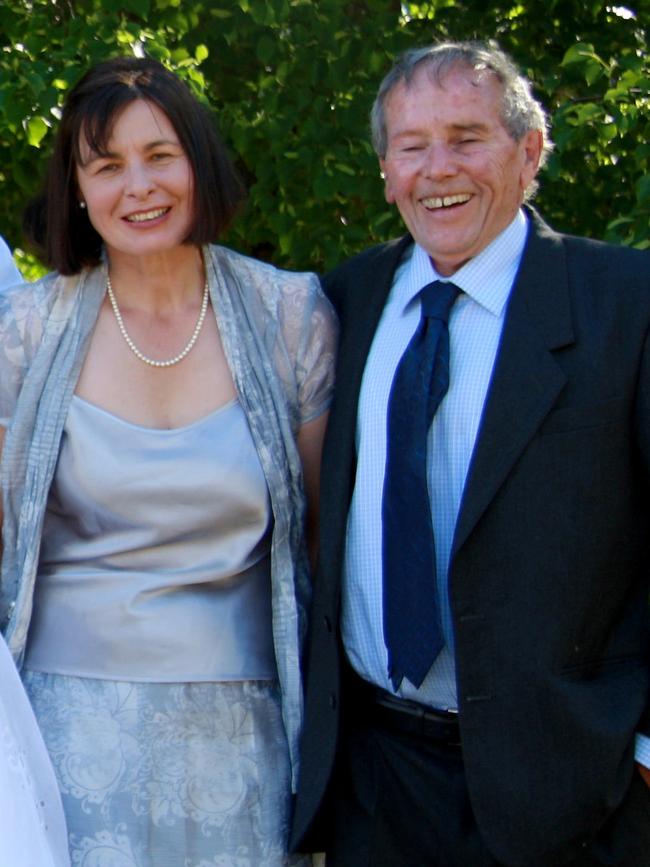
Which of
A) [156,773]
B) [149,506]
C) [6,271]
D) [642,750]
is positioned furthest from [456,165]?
[156,773]

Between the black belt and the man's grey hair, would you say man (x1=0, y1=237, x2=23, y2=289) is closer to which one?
the man's grey hair

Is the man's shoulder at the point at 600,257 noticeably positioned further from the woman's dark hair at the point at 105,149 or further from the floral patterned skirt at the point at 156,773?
the floral patterned skirt at the point at 156,773

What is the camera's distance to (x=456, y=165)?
124 inches

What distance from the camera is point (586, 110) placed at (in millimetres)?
4035

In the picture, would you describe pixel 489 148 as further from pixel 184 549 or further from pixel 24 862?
pixel 24 862

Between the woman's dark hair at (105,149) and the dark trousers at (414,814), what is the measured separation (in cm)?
108

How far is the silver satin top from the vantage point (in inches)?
124

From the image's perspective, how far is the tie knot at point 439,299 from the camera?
3133 mm

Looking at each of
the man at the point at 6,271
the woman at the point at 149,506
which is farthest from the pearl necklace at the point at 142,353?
the man at the point at 6,271

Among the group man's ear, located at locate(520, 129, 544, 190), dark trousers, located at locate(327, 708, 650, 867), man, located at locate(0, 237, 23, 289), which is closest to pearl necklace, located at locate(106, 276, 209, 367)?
man, located at locate(0, 237, 23, 289)

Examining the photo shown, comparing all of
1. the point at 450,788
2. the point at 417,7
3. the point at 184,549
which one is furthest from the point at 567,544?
the point at 417,7

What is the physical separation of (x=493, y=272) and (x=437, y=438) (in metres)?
0.35

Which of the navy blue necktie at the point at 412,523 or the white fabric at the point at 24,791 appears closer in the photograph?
the white fabric at the point at 24,791

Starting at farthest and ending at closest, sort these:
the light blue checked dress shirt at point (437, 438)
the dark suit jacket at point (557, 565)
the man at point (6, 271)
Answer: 1. the man at point (6, 271)
2. the light blue checked dress shirt at point (437, 438)
3. the dark suit jacket at point (557, 565)
